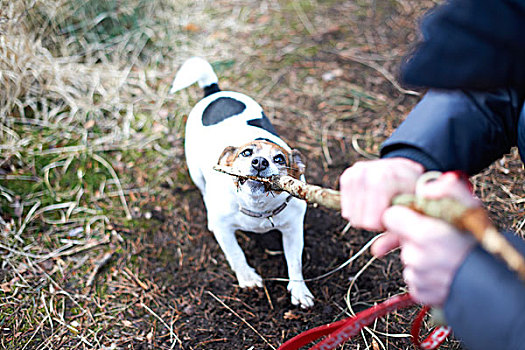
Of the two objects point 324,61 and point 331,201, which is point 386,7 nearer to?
point 324,61

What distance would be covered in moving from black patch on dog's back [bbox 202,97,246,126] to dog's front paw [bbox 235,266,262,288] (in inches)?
40.2

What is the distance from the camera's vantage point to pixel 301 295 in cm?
286

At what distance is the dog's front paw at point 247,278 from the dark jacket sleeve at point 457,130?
1.44 meters

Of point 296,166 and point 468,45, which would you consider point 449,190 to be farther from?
point 296,166

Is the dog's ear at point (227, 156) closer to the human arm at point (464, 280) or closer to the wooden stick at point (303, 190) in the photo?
the wooden stick at point (303, 190)

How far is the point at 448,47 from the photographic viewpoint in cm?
146

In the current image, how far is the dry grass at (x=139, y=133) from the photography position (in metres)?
2.92

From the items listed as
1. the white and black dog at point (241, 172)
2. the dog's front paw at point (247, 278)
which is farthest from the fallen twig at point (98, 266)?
the dog's front paw at point (247, 278)

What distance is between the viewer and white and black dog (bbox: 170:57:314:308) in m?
2.50

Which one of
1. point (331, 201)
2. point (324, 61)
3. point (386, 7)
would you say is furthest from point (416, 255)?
point (386, 7)

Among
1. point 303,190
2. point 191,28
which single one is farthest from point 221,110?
point 191,28

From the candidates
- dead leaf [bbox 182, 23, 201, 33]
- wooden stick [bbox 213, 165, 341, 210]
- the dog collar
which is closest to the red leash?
wooden stick [bbox 213, 165, 341, 210]

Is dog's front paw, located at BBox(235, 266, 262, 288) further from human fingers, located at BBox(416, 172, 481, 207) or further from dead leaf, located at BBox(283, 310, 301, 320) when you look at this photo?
human fingers, located at BBox(416, 172, 481, 207)

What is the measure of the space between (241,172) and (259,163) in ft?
0.37
